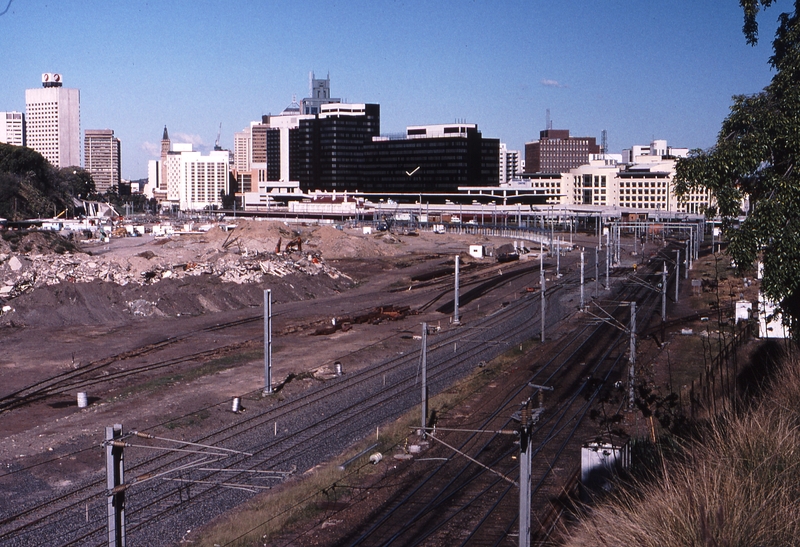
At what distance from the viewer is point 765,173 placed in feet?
40.4

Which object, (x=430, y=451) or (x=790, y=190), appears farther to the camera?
(x=430, y=451)

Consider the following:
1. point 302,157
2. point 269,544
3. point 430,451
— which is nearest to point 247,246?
point 430,451

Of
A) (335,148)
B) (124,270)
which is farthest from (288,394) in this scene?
(335,148)

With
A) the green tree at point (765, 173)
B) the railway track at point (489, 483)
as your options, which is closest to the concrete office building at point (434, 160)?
the railway track at point (489, 483)

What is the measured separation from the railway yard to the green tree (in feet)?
11.6

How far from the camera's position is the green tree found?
460 inches

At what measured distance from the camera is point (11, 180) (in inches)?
4486

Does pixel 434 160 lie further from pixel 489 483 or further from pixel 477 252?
pixel 489 483

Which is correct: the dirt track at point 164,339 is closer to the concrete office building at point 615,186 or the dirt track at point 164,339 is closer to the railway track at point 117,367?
the railway track at point 117,367

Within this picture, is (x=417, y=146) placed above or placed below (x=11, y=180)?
above

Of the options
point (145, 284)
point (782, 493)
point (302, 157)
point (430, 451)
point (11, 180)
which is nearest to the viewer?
point (782, 493)

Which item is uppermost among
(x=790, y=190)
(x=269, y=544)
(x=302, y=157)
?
(x=302, y=157)

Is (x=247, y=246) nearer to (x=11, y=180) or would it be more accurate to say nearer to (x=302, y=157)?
(x=11, y=180)

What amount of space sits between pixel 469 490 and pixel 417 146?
513ft
